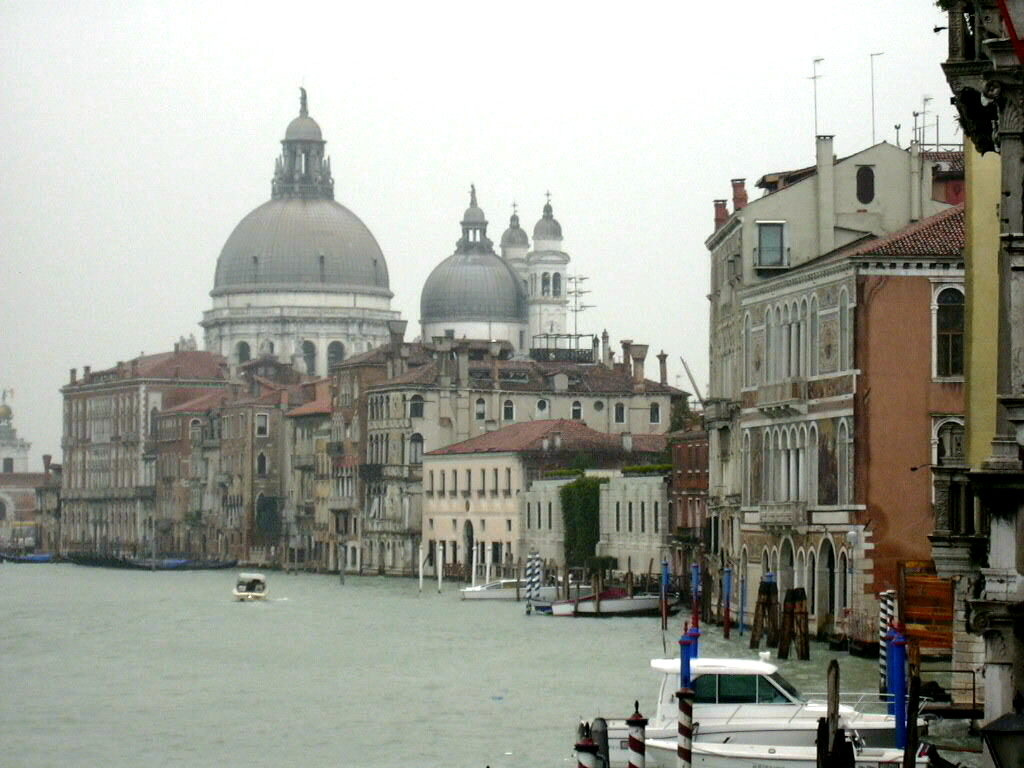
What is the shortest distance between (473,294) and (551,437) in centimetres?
4795

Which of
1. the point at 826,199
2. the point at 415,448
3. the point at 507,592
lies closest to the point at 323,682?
the point at 826,199

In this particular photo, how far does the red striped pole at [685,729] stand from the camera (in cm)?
2030

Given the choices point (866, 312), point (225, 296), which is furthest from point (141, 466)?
point (866, 312)

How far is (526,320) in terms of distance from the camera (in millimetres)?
125625

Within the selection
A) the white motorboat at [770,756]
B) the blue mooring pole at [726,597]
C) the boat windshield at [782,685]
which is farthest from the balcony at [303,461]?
the white motorboat at [770,756]

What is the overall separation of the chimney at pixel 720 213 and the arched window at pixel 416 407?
31.5 meters

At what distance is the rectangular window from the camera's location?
4416cm

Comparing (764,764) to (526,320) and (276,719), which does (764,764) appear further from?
(526,320)

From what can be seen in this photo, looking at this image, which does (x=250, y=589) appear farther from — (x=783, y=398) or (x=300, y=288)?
(x=300, y=288)

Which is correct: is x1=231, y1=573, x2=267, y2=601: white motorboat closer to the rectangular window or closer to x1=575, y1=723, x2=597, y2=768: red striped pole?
the rectangular window

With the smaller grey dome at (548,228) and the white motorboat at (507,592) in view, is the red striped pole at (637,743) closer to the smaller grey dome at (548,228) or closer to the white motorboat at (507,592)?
the white motorboat at (507,592)

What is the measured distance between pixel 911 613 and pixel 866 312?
5680 mm

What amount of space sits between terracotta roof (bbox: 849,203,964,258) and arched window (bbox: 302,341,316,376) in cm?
9089

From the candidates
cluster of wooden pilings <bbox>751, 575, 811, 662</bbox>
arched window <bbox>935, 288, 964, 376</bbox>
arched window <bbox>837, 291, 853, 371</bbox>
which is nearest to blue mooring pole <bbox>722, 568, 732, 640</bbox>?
cluster of wooden pilings <bbox>751, 575, 811, 662</bbox>
